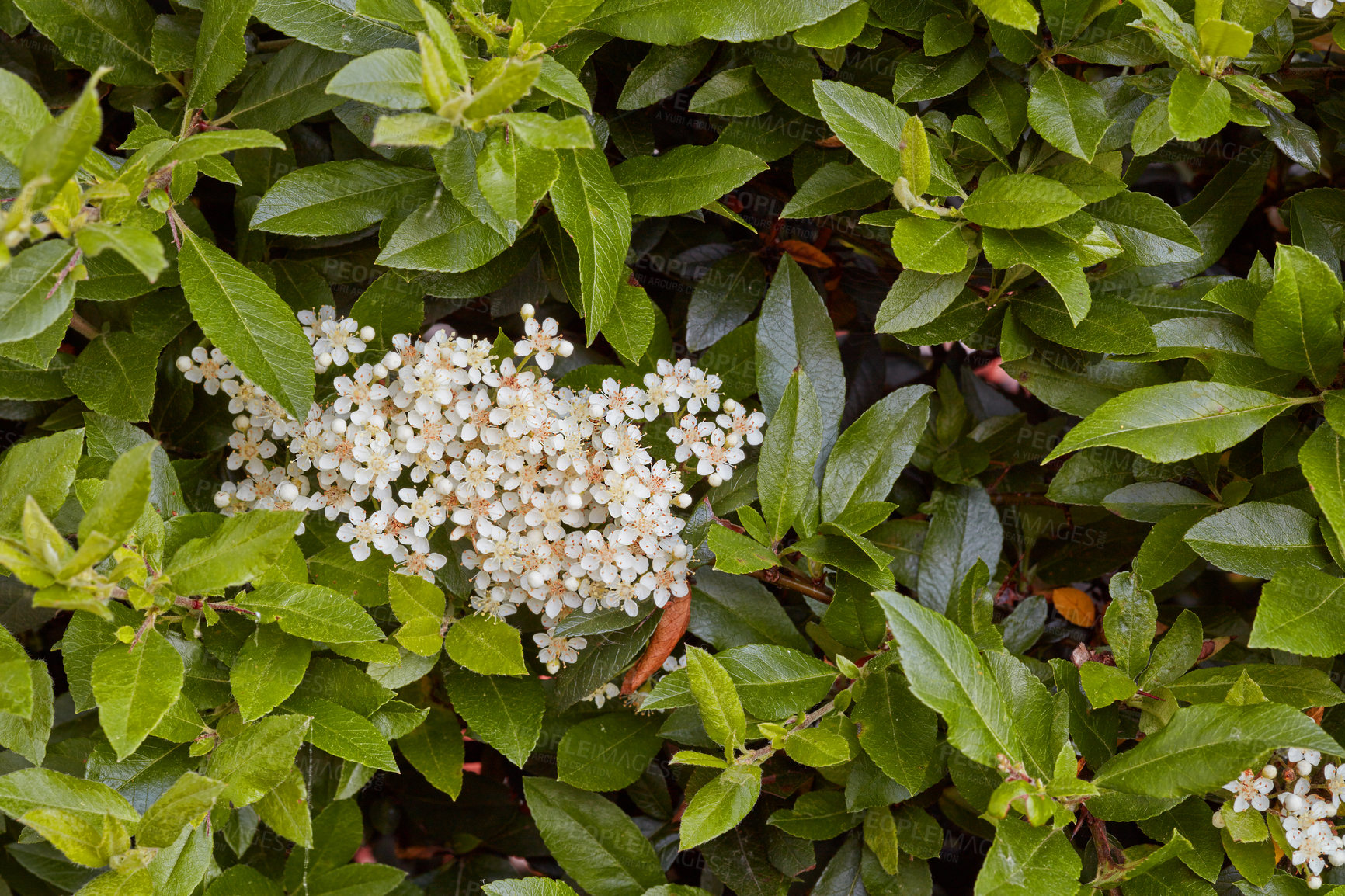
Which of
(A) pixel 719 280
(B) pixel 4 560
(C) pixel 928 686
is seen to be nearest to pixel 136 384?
(B) pixel 4 560

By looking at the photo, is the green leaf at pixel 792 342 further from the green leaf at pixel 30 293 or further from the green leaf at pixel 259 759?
the green leaf at pixel 30 293

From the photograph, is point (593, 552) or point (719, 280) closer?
point (593, 552)

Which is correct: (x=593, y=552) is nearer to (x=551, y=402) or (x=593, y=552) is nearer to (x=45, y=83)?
(x=551, y=402)

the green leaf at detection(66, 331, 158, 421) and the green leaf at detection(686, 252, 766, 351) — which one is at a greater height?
the green leaf at detection(66, 331, 158, 421)

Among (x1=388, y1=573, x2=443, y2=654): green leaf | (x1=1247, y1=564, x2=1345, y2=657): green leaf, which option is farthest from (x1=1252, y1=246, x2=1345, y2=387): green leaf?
(x1=388, y1=573, x2=443, y2=654): green leaf

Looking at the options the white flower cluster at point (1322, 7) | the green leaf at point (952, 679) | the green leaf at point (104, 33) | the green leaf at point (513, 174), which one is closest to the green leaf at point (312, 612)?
the green leaf at point (513, 174)

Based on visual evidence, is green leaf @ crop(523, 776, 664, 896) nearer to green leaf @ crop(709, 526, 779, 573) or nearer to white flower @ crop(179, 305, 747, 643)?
white flower @ crop(179, 305, 747, 643)
